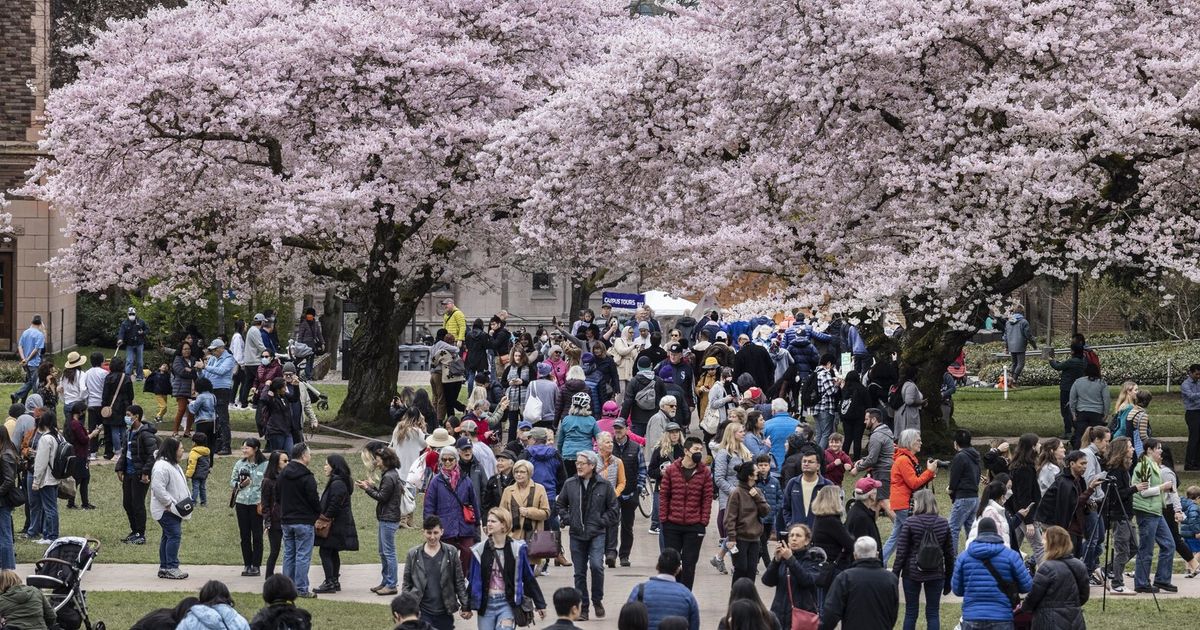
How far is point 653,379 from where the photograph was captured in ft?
76.2

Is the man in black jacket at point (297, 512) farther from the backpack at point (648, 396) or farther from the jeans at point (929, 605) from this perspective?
the backpack at point (648, 396)

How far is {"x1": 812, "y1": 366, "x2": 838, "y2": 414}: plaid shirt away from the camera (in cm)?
2520

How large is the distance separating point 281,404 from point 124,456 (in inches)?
160

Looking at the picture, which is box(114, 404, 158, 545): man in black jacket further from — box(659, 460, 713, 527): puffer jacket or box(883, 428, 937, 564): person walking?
box(883, 428, 937, 564): person walking

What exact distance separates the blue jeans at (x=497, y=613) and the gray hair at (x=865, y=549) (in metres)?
2.91

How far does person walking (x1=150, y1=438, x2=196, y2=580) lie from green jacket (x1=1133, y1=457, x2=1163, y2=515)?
9672mm

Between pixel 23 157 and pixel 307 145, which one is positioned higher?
pixel 23 157

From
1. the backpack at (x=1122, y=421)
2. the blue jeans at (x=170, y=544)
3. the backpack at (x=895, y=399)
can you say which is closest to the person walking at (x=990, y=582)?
the blue jeans at (x=170, y=544)

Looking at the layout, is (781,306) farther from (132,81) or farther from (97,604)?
(97,604)

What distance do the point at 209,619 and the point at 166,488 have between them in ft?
19.2

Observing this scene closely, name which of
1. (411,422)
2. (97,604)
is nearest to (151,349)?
(411,422)

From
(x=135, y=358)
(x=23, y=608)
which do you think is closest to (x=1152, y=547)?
(x=23, y=608)

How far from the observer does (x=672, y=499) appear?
54.2 ft

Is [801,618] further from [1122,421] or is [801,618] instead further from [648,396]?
[1122,421]
